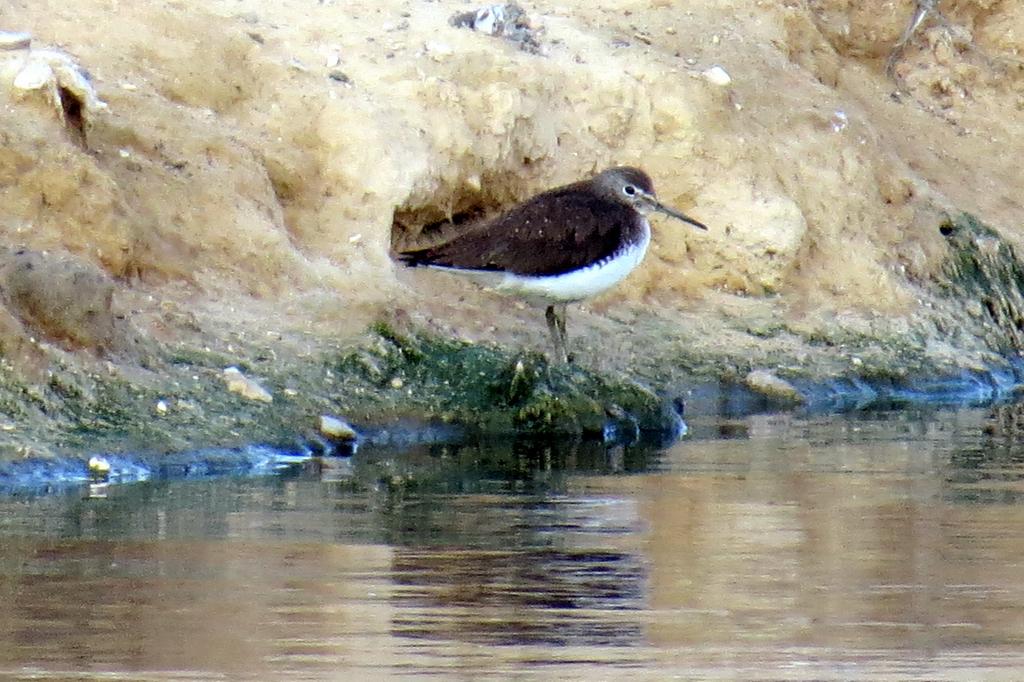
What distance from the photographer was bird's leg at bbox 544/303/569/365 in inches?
467

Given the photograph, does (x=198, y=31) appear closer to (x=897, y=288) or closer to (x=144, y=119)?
(x=144, y=119)

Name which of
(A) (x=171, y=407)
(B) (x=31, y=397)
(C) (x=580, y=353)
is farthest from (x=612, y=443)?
(B) (x=31, y=397)

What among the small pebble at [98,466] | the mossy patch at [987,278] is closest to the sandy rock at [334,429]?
the small pebble at [98,466]

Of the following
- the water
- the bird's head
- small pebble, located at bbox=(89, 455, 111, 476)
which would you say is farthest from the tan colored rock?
the water

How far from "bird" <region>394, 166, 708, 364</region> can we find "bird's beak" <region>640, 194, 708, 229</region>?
37 centimetres

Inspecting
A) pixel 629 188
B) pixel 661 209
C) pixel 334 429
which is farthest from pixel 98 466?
pixel 661 209

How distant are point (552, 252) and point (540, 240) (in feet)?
0.29

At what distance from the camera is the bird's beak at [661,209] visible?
12.5 metres

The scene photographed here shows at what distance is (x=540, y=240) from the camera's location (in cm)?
1162

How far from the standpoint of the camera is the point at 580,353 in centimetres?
1222

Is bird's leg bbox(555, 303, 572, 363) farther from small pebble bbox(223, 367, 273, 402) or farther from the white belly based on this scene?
small pebble bbox(223, 367, 273, 402)

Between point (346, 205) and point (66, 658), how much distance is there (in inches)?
257

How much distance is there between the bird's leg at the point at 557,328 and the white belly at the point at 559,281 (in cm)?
19

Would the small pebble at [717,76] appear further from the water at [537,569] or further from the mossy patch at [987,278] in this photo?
the water at [537,569]
